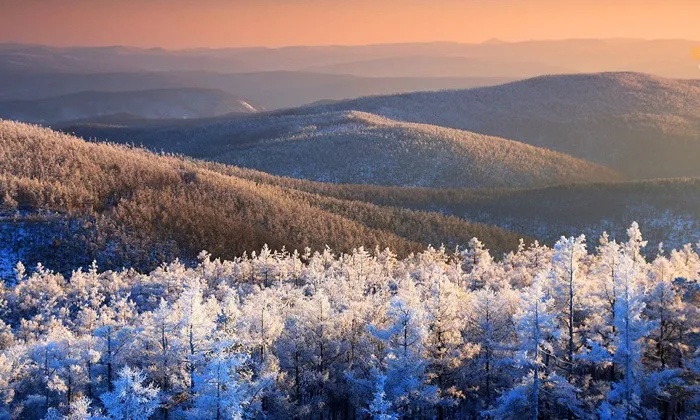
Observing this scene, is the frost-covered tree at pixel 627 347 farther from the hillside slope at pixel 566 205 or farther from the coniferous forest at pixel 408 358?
the hillside slope at pixel 566 205

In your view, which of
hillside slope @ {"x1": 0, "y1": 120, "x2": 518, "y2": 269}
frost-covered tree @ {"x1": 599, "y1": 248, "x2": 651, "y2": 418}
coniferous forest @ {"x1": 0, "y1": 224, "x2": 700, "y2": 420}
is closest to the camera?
frost-covered tree @ {"x1": 599, "y1": 248, "x2": 651, "y2": 418}

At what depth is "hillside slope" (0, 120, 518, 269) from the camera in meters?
93.1

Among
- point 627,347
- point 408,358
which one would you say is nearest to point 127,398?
point 408,358

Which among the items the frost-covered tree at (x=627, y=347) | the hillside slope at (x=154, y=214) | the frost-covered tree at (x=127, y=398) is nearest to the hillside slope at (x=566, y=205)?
the hillside slope at (x=154, y=214)

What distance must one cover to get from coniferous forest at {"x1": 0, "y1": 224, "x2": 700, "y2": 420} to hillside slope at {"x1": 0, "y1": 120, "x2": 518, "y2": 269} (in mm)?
47558

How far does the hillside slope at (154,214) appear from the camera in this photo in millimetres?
93125

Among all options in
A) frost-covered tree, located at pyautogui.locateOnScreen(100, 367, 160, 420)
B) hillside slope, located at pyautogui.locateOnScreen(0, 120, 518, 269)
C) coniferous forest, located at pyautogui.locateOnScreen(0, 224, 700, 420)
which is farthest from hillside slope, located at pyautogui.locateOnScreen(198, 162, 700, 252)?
frost-covered tree, located at pyautogui.locateOnScreen(100, 367, 160, 420)

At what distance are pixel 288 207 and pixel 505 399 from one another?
3588 inches

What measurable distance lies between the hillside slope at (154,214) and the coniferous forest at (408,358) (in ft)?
156

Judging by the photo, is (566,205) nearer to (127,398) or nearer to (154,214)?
(154,214)

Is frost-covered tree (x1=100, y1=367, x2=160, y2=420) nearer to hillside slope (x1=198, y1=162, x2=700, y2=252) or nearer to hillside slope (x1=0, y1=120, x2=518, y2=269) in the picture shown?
hillside slope (x1=0, y1=120, x2=518, y2=269)

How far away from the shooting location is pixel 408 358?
38031 mm

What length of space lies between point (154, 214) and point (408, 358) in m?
77.6

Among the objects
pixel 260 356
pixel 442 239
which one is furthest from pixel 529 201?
pixel 260 356
